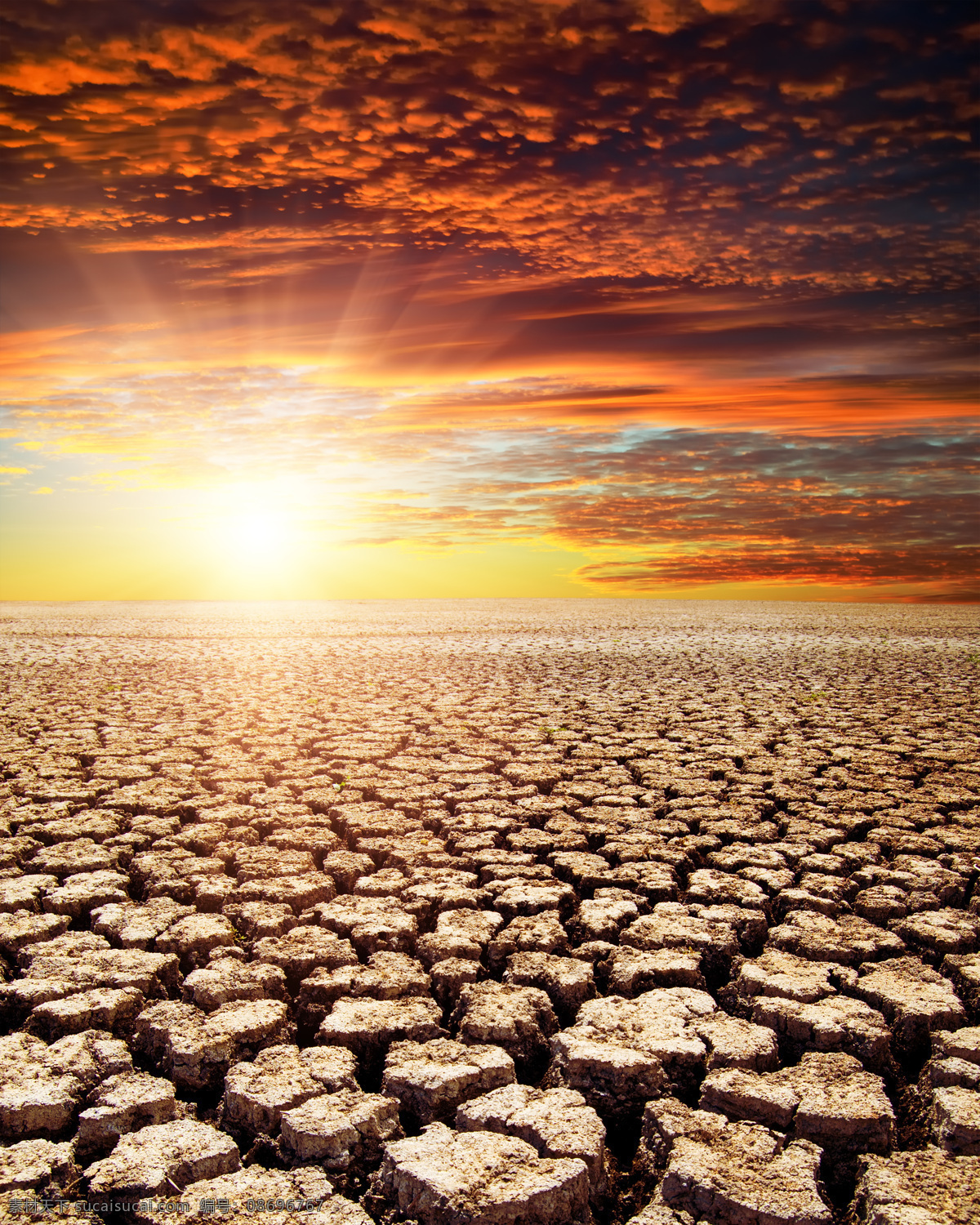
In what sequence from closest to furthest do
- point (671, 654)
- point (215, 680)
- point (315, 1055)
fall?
point (315, 1055)
point (215, 680)
point (671, 654)

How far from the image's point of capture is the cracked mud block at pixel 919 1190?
1.80 m

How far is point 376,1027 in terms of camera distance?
2447 millimetres

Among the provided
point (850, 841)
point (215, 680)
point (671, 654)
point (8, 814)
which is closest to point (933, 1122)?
point (850, 841)

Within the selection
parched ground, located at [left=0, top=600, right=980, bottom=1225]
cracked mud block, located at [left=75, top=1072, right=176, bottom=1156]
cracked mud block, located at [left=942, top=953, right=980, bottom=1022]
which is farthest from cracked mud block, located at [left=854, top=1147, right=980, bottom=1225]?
cracked mud block, located at [left=75, top=1072, right=176, bottom=1156]

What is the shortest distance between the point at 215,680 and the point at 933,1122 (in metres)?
8.24

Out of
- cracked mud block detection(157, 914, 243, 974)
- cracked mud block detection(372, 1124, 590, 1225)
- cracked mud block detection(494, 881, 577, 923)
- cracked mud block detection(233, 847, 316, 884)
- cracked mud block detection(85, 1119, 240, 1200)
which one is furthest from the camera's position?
cracked mud block detection(233, 847, 316, 884)

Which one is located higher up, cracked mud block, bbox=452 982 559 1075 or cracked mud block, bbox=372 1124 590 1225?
cracked mud block, bbox=452 982 559 1075

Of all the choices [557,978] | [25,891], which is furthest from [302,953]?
[25,891]

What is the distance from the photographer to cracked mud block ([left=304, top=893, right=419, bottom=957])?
296 cm

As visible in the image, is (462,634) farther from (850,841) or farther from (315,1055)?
(315,1055)

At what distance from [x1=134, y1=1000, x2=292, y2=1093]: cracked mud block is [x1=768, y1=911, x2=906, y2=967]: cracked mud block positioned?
1653mm

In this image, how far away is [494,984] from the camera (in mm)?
2664

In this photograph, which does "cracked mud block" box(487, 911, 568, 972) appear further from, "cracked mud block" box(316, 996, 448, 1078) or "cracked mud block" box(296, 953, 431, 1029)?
"cracked mud block" box(316, 996, 448, 1078)

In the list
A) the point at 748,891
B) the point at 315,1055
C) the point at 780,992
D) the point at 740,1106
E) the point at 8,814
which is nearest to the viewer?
the point at 740,1106
